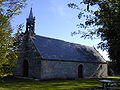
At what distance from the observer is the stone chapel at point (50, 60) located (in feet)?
68.2

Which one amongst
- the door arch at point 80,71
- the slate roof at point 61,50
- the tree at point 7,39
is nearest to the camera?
the tree at point 7,39

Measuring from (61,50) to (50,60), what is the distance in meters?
3.99

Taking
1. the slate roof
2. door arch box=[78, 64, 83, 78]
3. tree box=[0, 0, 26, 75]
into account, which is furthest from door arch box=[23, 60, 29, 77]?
tree box=[0, 0, 26, 75]

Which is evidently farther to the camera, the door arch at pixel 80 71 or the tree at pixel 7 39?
the door arch at pixel 80 71

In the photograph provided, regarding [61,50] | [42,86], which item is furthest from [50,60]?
[42,86]

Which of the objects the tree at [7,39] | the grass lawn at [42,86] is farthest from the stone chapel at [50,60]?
the tree at [7,39]

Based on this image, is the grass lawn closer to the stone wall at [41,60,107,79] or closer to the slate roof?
the stone wall at [41,60,107,79]

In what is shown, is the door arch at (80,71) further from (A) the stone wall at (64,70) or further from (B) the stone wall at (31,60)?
(B) the stone wall at (31,60)

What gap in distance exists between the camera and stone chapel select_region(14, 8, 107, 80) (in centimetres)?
2080

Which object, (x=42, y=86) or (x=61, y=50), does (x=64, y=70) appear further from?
(x=42, y=86)

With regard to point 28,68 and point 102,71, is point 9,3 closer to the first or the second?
point 28,68

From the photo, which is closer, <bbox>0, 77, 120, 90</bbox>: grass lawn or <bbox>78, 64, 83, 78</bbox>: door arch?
<bbox>0, 77, 120, 90</bbox>: grass lawn

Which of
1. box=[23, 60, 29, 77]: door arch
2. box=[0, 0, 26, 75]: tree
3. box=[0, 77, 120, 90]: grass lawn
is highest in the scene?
box=[0, 0, 26, 75]: tree

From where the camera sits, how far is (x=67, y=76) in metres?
23.2
